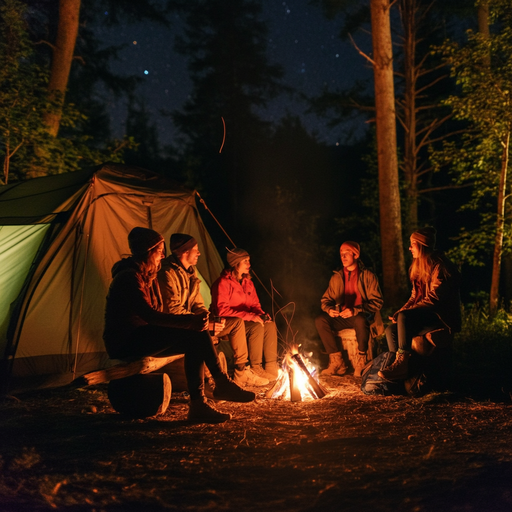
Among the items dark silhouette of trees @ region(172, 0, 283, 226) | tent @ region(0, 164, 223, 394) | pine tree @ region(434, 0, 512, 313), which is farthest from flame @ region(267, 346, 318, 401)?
dark silhouette of trees @ region(172, 0, 283, 226)

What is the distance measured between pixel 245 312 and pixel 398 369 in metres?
1.73

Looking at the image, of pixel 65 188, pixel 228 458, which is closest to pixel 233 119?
pixel 65 188

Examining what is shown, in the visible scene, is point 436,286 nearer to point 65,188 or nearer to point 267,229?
point 65,188

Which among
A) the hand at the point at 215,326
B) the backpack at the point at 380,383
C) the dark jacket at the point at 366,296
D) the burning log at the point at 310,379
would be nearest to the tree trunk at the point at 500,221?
the dark jacket at the point at 366,296

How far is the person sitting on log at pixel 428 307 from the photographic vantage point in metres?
4.98

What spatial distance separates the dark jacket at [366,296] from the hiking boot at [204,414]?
245 cm

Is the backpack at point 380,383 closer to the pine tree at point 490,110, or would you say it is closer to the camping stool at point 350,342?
the camping stool at point 350,342

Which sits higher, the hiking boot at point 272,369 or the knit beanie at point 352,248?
the knit beanie at point 352,248

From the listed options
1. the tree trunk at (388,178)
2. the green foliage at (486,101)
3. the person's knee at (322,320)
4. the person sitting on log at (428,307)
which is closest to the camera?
the person sitting on log at (428,307)

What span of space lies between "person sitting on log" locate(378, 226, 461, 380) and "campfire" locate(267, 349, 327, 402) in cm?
60

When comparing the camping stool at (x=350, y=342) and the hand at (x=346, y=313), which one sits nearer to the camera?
Result: the hand at (x=346, y=313)

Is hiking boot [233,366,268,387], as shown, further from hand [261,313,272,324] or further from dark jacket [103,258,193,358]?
dark jacket [103,258,193,358]

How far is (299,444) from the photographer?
3.60 meters

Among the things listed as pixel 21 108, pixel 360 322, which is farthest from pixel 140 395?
pixel 21 108
